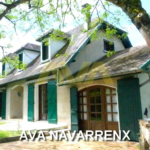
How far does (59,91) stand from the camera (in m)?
9.29

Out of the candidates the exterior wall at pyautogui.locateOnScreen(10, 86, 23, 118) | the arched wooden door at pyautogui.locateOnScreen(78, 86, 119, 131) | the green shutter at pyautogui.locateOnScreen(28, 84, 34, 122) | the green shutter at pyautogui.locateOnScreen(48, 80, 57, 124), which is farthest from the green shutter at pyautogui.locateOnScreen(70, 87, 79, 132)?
the exterior wall at pyautogui.locateOnScreen(10, 86, 23, 118)

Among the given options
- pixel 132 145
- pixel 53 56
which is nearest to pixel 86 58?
pixel 53 56

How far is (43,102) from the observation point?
11078 millimetres

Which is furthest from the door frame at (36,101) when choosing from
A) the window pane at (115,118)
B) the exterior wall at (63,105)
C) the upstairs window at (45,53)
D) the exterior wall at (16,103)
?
the window pane at (115,118)

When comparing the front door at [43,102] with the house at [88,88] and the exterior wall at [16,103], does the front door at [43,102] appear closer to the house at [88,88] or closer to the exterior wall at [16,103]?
the house at [88,88]

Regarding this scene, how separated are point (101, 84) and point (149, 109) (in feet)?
6.75

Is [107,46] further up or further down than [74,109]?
further up

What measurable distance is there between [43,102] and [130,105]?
235 inches

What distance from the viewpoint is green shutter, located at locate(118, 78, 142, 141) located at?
6279 millimetres

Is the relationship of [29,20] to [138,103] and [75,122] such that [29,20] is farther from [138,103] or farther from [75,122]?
[138,103]

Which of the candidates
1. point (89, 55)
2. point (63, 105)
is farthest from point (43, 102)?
point (89, 55)

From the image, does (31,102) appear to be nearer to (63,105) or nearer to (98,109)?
(63,105)

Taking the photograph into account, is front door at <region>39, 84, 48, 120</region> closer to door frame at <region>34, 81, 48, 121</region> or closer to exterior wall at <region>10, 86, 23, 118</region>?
door frame at <region>34, 81, 48, 121</region>

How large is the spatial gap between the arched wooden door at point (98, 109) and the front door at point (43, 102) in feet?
10.3
